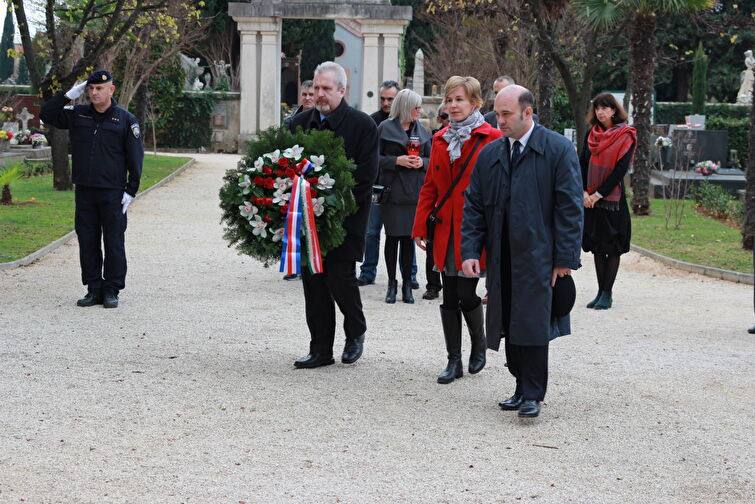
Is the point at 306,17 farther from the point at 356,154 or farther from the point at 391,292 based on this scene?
the point at 356,154

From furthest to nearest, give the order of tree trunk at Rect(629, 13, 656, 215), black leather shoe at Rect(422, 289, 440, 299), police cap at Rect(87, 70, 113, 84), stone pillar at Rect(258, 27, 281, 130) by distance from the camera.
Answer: stone pillar at Rect(258, 27, 281, 130) → tree trunk at Rect(629, 13, 656, 215) → black leather shoe at Rect(422, 289, 440, 299) → police cap at Rect(87, 70, 113, 84)

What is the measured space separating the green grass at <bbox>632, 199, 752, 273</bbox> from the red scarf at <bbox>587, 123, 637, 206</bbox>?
11.1 feet

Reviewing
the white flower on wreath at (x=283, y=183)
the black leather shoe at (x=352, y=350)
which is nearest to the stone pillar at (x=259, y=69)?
the black leather shoe at (x=352, y=350)

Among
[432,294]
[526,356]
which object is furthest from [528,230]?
[432,294]

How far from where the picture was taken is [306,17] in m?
36.7

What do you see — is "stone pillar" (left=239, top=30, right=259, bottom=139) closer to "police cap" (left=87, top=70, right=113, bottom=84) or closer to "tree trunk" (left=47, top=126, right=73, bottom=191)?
"tree trunk" (left=47, top=126, right=73, bottom=191)

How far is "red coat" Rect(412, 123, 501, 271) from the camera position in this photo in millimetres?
7098

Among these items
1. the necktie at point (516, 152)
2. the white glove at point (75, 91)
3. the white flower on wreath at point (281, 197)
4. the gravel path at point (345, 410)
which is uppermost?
the white glove at point (75, 91)

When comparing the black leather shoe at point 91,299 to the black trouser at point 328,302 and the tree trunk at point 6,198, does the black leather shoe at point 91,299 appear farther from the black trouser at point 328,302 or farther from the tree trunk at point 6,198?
the tree trunk at point 6,198

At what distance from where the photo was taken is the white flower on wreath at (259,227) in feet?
22.6

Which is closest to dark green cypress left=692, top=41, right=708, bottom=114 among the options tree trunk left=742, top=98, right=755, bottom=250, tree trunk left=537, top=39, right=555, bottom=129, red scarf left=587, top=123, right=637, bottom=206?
tree trunk left=537, top=39, right=555, bottom=129

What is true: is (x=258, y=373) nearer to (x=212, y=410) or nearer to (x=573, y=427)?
(x=212, y=410)

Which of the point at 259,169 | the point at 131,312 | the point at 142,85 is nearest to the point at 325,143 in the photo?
the point at 259,169

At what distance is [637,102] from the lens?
20391 mm
